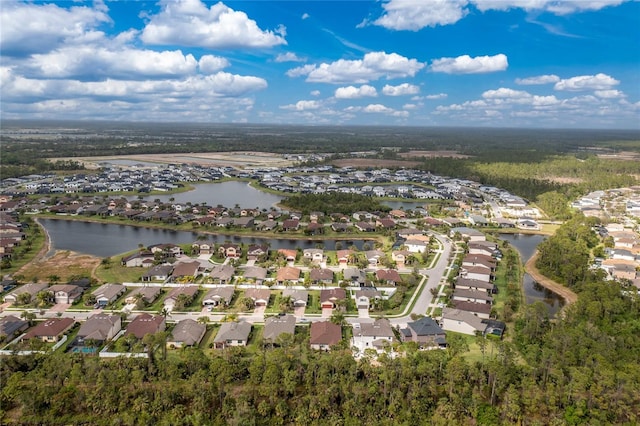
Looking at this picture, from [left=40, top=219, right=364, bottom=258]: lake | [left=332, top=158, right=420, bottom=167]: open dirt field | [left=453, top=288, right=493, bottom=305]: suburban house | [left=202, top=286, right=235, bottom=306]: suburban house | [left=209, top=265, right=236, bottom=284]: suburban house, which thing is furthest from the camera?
[left=332, top=158, right=420, bottom=167]: open dirt field

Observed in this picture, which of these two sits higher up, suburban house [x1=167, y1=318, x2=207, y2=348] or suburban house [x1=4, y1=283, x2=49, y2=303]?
suburban house [x1=4, y1=283, x2=49, y2=303]

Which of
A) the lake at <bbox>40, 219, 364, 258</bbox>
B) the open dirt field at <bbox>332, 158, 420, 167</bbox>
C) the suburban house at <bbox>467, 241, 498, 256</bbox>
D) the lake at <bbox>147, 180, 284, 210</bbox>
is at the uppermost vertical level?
the open dirt field at <bbox>332, 158, 420, 167</bbox>

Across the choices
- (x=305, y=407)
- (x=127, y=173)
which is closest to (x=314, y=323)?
(x=305, y=407)

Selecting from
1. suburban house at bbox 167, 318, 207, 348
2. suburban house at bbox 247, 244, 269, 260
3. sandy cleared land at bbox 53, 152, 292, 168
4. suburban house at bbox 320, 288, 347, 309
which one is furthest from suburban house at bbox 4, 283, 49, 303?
sandy cleared land at bbox 53, 152, 292, 168

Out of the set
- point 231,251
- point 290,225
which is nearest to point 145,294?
point 231,251

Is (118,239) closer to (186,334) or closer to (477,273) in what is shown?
(186,334)

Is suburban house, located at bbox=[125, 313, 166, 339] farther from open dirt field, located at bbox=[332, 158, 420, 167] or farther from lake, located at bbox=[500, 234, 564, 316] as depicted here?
open dirt field, located at bbox=[332, 158, 420, 167]

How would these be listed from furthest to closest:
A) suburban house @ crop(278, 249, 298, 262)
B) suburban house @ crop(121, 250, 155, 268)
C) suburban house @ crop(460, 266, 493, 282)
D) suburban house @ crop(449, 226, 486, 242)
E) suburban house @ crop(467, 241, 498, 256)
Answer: suburban house @ crop(449, 226, 486, 242), suburban house @ crop(467, 241, 498, 256), suburban house @ crop(278, 249, 298, 262), suburban house @ crop(121, 250, 155, 268), suburban house @ crop(460, 266, 493, 282)
